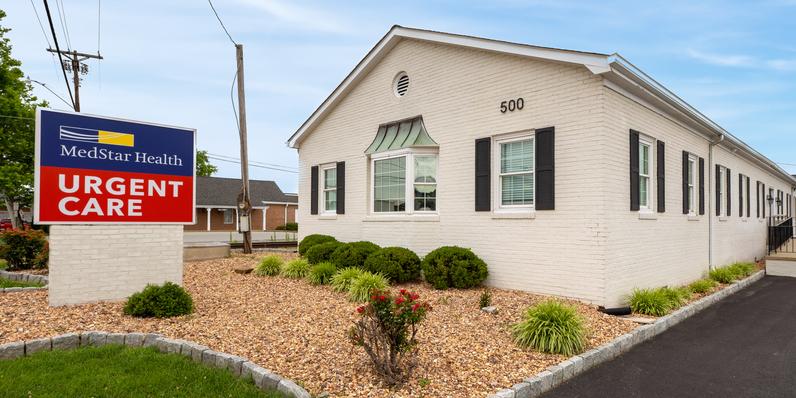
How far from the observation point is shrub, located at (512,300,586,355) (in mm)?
5566

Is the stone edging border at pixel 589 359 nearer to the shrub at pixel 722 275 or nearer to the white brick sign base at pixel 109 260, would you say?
the shrub at pixel 722 275

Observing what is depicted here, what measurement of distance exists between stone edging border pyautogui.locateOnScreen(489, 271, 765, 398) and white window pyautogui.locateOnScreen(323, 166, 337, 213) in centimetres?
926

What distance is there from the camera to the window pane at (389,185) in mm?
11539

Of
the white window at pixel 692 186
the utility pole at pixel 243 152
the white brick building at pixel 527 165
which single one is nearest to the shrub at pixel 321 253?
the white brick building at pixel 527 165

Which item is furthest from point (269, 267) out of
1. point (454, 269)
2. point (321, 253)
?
point (454, 269)

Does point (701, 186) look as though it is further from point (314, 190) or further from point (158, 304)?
point (158, 304)

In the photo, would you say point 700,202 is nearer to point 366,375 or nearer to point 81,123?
point 366,375

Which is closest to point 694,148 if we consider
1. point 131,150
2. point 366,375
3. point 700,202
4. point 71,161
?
point 700,202

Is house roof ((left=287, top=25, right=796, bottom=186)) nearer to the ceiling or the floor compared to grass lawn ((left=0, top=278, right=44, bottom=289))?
nearer to the ceiling

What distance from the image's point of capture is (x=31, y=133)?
26.9m

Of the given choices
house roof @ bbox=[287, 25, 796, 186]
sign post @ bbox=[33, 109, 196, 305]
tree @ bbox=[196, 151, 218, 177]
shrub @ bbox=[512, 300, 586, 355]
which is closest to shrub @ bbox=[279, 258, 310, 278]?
sign post @ bbox=[33, 109, 196, 305]

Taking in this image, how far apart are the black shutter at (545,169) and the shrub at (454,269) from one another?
167 cm

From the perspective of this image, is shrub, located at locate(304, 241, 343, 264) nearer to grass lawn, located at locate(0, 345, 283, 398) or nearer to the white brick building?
the white brick building

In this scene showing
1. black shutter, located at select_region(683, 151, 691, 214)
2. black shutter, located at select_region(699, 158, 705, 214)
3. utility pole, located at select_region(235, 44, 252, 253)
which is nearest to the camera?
black shutter, located at select_region(683, 151, 691, 214)
